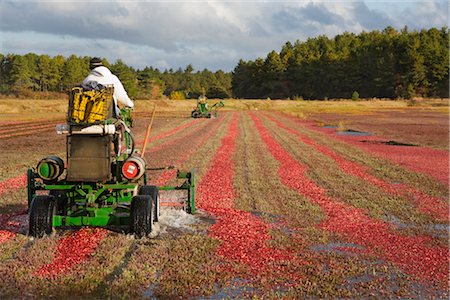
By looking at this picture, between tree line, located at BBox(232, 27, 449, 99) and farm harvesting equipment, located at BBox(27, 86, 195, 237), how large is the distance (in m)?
117

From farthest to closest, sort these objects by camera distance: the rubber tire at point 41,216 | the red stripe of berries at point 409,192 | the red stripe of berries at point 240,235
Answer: the red stripe of berries at point 409,192
the rubber tire at point 41,216
the red stripe of berries at point 240,235

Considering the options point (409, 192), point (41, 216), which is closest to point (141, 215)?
point (41, 216)

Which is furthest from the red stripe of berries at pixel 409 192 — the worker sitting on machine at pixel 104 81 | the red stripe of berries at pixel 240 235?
the worker sitting on machine at pixel 104 81

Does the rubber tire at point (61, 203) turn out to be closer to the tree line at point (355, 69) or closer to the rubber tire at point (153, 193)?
the rubber tire at point (153, 193)

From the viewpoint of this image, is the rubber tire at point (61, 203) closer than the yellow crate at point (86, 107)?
No

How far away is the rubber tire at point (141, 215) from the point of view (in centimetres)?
839

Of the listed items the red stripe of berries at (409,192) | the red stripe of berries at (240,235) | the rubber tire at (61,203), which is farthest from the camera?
the red stripe of berries at (409,192)

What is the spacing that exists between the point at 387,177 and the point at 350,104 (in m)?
88.9

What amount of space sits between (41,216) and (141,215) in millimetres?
1711

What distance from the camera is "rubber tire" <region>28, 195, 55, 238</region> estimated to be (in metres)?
8.24

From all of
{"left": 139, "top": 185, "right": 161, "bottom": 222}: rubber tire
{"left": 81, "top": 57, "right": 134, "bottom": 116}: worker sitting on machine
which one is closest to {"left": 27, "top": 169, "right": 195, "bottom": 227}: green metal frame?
{"left": 139, "top": 185, "right": 161, "bottom": 222}: rubber tire

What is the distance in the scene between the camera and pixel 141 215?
27.7 feet

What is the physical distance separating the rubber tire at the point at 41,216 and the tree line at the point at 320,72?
96899 mm

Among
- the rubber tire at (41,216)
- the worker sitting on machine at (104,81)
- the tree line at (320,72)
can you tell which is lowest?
the rubber tire at (41,216)
